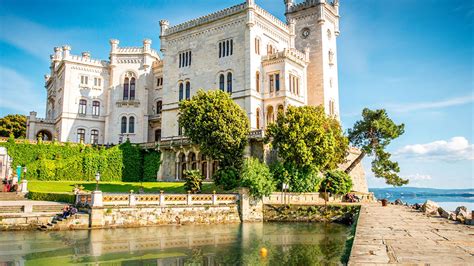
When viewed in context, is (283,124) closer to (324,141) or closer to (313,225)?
(324,141)

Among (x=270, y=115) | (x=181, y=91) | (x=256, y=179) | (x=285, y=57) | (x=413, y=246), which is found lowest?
(x=413, y=246)

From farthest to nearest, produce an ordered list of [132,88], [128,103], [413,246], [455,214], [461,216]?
[132,88] < [128,103] < [455,214] < [461,216] < [413,246]

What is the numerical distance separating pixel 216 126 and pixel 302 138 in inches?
294

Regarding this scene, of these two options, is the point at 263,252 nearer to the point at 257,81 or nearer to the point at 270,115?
the point at 270,115

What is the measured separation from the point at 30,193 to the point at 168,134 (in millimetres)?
19437

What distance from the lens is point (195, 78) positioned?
49.3 metres

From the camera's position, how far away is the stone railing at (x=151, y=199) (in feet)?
85.6

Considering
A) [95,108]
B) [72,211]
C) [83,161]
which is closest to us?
[72,211]

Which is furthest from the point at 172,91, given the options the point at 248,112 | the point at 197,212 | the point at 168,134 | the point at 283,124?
the point at 197,212

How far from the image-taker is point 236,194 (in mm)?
33062

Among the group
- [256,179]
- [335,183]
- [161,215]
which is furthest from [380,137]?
[161,215]

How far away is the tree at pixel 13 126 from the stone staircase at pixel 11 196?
3112cm

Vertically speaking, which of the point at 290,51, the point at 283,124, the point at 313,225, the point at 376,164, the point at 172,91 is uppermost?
the point at 290,51

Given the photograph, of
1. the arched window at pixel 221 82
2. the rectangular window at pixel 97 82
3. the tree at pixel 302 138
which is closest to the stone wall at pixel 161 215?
the tree at pixel 302 138
